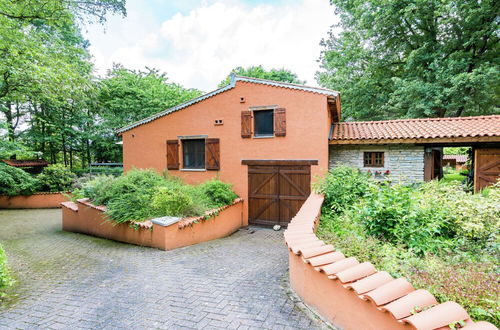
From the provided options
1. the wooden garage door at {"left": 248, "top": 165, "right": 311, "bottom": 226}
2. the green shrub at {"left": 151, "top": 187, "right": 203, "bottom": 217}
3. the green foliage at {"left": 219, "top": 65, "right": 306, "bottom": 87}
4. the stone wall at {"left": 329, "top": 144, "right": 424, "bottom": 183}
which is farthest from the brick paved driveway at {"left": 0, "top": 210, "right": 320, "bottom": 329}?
the green foliage at {"left": 219, "top": 65, "right": 306, "bottom": 87}

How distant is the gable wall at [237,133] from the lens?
28.7 feet

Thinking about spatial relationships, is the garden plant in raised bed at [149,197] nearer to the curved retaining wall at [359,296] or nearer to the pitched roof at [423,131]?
the curved retaining wall at [359,296]

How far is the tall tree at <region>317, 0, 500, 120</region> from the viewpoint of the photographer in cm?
1180

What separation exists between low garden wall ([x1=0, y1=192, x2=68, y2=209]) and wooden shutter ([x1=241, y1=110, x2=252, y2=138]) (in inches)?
423

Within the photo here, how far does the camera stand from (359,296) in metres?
2.30

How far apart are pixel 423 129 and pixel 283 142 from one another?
193 inches

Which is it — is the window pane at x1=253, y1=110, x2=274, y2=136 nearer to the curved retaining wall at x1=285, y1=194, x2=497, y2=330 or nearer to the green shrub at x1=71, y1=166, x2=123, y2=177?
the curved retaining wall at x1=285, y1=194, x2=497, y2=330

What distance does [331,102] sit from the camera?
8805 mm

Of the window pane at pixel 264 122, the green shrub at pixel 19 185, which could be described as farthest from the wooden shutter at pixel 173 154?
the green shrub at pixel 19 185

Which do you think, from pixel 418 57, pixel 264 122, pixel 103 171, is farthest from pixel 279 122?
pixel 103 171

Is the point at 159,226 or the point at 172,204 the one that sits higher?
the point at 172,204

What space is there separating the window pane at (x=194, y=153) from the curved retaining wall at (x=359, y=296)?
299 inches

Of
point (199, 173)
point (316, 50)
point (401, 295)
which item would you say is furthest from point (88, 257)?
point (316, 50)

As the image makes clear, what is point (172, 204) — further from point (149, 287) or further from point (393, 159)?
point (393, 159)
